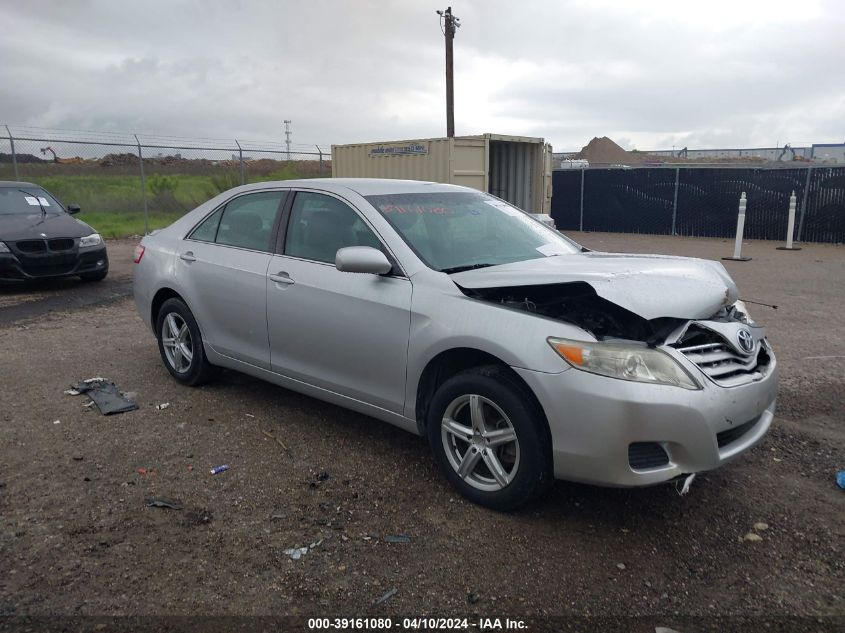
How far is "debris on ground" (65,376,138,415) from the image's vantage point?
5086 mm

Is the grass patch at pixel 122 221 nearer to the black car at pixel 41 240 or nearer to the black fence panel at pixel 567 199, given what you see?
the black car at pixel 41 240

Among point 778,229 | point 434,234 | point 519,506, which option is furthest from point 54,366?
point 778,229

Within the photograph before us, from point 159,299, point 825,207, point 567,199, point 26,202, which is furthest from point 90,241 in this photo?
point 825,207

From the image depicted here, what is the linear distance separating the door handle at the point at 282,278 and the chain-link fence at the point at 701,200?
55.4 feet

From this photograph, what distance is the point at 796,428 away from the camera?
463 centimetres

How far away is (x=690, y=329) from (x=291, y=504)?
2.21 m

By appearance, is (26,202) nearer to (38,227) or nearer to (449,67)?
(38,227)

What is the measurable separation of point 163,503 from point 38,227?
8.20 m

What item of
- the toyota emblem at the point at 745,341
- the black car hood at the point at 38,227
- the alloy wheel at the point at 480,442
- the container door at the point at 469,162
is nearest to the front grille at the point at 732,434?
the toyota emblem at the point at 745,341

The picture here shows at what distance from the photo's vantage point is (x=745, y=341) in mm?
3502

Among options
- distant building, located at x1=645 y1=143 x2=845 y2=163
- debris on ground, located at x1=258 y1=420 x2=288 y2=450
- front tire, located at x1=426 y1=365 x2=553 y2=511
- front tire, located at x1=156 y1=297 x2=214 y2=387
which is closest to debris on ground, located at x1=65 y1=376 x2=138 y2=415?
front tire, located at x1=156 y1=297 x2=214 y2=387

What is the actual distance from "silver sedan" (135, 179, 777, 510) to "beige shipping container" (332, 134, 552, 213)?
9762 mm

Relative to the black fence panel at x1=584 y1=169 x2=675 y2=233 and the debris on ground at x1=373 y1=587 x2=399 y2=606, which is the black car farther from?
the black fence panel at x1=584 y1=169 x2=675 y2=233

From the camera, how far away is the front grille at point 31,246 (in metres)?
9.87
